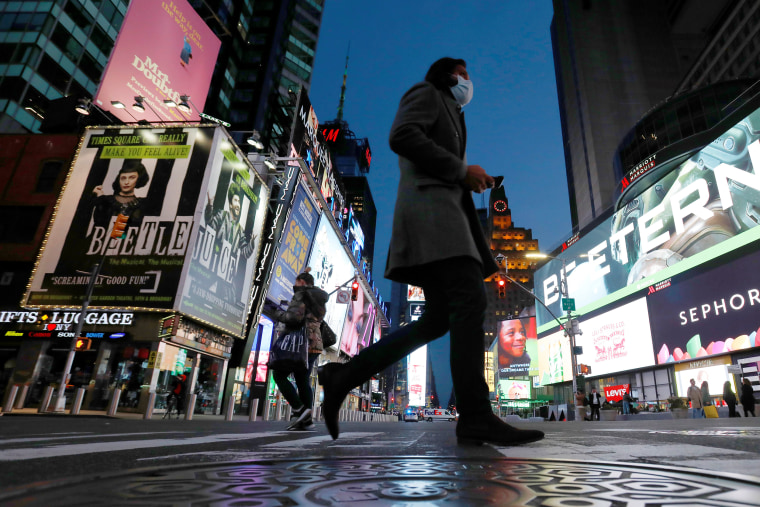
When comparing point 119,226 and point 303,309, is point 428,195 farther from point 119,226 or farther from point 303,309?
point 119,226

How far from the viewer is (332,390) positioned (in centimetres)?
256

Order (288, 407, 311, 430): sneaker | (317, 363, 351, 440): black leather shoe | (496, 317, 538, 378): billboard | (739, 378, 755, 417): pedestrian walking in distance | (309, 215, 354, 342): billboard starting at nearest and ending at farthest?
(317, 363, 351, 440): black leather shoe
(288, 407, 311, 430): sneaker
(739, 378, 755, 417): pedestrian walking in distance
(309, 215, 354, 342): billboard
(496, 317, 538, 378): billboard

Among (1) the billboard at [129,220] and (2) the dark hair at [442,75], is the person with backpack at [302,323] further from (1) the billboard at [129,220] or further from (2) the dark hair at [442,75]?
(1) the billboard at [129,220]

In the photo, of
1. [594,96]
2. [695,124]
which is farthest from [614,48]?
[695,124]

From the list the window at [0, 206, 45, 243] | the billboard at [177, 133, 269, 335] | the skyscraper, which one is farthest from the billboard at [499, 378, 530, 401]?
the window at [0, 206, 45, 243]

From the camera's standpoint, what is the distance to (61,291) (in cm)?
1559

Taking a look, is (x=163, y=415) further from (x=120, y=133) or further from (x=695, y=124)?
(x=695, y=124)

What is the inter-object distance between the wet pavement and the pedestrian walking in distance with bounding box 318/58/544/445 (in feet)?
3.01

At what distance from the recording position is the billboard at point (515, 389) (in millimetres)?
55000

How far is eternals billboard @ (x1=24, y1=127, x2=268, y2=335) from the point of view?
610 inches

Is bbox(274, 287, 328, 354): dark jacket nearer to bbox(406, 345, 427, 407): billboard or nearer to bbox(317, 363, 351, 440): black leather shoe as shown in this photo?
bbox(317, 363, 351, 440): black leather shoe

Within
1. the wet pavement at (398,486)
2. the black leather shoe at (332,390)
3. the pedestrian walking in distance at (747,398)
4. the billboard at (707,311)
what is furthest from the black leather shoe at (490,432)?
the billboard at (707,311)

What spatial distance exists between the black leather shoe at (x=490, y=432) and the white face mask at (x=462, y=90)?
2032 mm

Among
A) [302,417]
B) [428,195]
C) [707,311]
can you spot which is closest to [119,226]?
[302,417]
